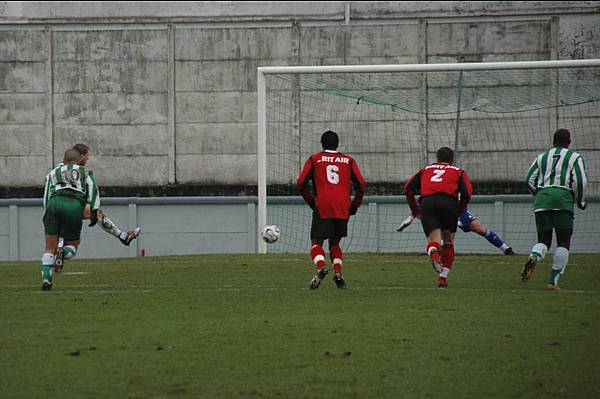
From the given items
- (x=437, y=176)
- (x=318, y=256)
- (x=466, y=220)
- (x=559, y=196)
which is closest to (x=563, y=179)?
(x=559, y=196)

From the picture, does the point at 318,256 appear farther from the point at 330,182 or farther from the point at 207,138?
the point at 207,138

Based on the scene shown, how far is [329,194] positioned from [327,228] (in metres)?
0.39

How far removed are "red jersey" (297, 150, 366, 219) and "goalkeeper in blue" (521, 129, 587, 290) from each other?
6.76 feet

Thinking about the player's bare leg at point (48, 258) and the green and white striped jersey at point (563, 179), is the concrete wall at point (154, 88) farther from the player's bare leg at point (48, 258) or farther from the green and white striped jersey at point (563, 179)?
the green and white striped jersey at point (563, 179)

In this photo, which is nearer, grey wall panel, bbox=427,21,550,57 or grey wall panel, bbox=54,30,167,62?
grey wall panel, bbox=427,21,550,57

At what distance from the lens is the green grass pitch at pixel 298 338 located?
762 cm

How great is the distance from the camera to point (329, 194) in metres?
13.3

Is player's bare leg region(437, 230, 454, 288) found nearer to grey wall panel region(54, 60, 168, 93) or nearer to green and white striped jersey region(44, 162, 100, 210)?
green and white striped jersey region(44, 162, 100, 210)

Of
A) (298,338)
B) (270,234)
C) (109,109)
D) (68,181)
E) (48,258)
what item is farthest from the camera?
(109,109)

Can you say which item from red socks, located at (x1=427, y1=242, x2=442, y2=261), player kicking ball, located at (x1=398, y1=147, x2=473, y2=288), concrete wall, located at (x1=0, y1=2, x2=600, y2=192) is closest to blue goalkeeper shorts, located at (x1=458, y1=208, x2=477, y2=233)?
player kicking ball, located at (x1=398, y1=147, x2=473, y2=288)

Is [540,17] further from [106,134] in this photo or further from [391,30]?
[106,134]

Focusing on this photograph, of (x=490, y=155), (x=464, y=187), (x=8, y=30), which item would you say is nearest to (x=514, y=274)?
(x=464, y=187)

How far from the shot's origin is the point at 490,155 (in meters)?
28.1

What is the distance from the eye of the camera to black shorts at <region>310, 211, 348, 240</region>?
13.4m
